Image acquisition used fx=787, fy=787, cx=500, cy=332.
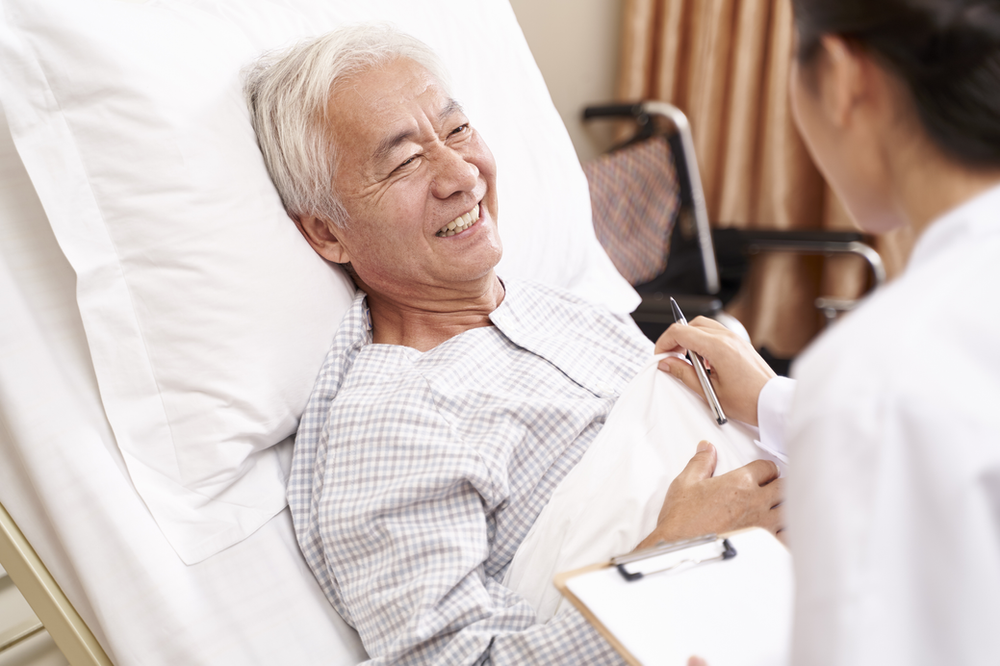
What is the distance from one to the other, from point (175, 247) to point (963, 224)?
83 centimetres

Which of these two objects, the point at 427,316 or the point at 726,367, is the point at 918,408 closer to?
the point at 726,367

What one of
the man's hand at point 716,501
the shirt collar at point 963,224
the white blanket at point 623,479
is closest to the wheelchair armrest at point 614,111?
the white blanket at point 623,479

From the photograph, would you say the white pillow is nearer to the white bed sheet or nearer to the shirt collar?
the white bed sheet

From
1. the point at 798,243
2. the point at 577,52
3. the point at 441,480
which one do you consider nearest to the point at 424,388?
the point at 441,480

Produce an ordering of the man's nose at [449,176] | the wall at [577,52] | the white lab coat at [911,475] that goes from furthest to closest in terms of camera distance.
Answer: the wall at [577,52] → the man's nose at [449,176] → the white lab coat at [911,475]

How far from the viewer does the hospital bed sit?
89 cm

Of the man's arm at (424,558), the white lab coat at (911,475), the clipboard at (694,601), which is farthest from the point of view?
the man's arm at (424,558)

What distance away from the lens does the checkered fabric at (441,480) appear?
35.0 inches

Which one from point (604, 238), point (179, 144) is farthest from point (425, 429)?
point (604, 238)

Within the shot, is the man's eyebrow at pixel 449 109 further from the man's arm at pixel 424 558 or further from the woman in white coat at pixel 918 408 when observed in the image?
the woman in white coat at pixel 918 408

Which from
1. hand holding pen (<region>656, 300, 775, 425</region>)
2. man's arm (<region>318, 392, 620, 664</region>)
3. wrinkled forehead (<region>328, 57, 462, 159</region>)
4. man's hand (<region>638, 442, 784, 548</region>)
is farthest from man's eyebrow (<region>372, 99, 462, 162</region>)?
man's hand (<region>638, 442, 784, 548</region>)

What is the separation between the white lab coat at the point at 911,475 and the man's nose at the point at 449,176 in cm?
73

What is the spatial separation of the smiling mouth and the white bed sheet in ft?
1.59

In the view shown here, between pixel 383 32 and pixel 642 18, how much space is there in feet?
4.55
